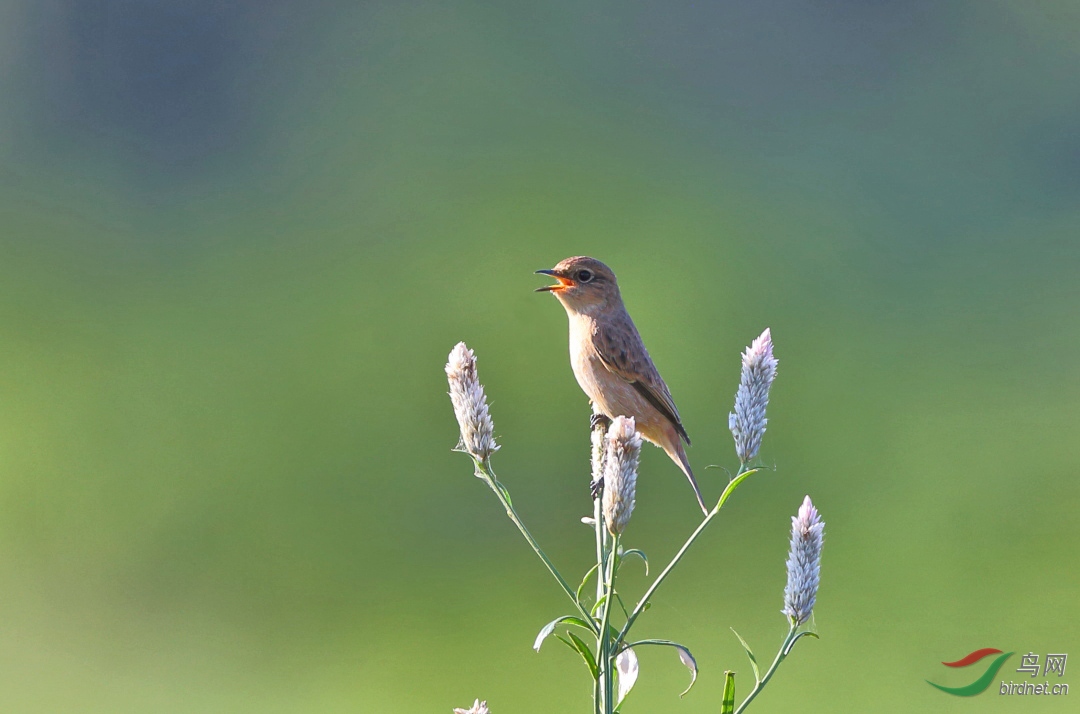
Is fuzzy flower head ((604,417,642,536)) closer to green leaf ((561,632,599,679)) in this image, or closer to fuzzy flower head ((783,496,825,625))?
green leaf ((561,632,599,679))

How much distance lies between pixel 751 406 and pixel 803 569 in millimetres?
334

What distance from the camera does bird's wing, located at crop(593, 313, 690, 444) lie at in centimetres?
353

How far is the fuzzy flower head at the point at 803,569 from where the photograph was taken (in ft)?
6.24

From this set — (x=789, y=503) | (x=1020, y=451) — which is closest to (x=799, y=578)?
(x=789, y=503)

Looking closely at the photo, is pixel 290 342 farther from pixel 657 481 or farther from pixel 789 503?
pixel 789 503

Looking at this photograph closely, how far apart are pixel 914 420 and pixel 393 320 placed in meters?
6.25

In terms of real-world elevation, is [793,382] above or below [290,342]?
below

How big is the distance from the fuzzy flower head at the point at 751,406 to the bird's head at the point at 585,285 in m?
1.67

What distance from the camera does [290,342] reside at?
1252cm

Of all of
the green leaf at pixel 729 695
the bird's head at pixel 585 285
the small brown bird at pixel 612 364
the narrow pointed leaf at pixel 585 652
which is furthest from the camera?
the bird's head at pixel 585 285

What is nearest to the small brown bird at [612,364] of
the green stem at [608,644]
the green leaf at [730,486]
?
the green leaf at [730,486]

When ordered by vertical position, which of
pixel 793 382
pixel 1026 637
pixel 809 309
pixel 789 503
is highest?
pixel 809 309

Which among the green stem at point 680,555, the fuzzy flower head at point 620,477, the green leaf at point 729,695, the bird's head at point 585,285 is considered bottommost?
the green leaf at point 729,695

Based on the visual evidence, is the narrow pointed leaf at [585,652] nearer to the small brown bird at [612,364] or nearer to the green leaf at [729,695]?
the green leaf at [729,695]
